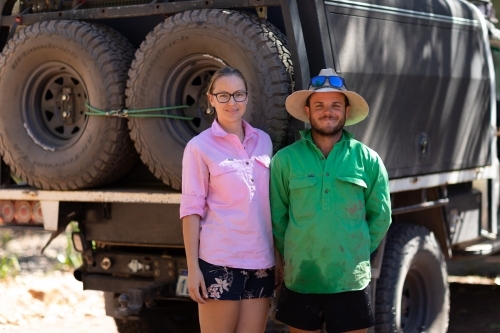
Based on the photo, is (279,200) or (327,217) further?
(279,200)

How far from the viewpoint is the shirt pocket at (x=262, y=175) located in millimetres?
4062

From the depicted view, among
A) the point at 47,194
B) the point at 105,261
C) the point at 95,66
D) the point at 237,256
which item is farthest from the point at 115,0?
the point at 237,256

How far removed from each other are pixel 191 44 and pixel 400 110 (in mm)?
1359

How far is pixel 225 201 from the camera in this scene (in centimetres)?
400

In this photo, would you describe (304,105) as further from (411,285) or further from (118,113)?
(411,285)

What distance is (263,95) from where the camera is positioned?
4.60 meters

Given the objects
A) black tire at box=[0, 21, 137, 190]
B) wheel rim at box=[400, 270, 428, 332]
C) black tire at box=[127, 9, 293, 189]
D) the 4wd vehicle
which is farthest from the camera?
wheel rim at box=[400, 270, 428, 332]

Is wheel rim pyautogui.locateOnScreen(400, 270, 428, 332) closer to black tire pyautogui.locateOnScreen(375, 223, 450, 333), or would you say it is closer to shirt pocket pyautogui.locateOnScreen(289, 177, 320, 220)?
black tire pyautogui.locateOnScreen(375, 223, 450, 333)

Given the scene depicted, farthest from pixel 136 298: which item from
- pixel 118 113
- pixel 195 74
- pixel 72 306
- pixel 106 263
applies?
pixel 72 306

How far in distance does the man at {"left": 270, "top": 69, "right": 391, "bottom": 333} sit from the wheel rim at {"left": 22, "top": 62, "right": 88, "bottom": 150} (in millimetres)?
1625

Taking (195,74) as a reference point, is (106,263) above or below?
below

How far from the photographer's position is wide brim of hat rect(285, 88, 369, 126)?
4181 millimetres

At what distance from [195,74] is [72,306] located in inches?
134

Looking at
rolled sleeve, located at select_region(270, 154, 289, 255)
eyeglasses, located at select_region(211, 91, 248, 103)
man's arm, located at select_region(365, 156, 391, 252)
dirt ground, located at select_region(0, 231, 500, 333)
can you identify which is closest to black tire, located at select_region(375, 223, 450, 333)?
dirt ground, located at select_region(0, 231, 500, 333)
